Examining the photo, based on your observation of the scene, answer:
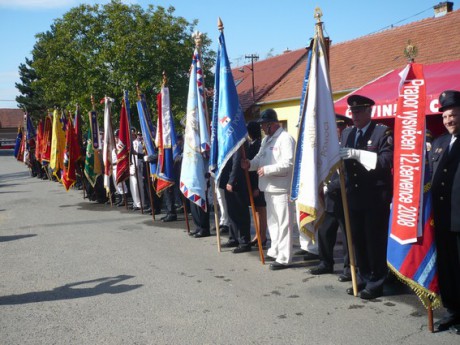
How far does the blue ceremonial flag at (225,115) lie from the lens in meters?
6.45

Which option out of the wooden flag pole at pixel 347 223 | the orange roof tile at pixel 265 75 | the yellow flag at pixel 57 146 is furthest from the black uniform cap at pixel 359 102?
the orange roof tile at pixel 265 75

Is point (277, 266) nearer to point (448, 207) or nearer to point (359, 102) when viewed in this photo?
point (359, 102)

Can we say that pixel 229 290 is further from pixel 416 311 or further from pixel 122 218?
pixel 122 218

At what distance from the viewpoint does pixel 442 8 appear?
66.0 ft

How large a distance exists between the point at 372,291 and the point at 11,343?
3512 millimetres

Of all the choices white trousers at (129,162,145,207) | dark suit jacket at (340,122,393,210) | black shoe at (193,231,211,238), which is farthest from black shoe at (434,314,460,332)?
white trousers at (129,162,145,207)

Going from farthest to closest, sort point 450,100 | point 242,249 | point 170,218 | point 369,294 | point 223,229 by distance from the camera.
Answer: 1. point 170,218
2. point 223,229
3. point 242,249
4. point 369,294
5. point 450,100

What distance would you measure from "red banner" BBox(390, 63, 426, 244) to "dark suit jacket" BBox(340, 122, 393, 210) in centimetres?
67

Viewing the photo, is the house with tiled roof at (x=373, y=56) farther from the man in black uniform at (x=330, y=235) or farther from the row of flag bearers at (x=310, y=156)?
the man in black uniform at (x=330, y=235)

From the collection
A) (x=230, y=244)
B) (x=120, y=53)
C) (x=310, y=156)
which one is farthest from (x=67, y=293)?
(x=120, y=53)

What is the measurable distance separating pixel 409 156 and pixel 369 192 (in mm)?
1032

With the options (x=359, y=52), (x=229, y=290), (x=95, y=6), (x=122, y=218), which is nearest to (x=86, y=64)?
(x=95, y=6)

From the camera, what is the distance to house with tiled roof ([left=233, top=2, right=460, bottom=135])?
17.5 m

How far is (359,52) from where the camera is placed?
74.5 ft
